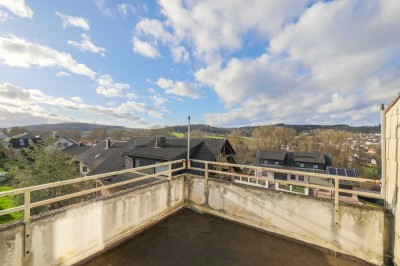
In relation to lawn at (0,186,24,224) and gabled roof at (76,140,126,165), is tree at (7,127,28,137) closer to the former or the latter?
gabled roof at (76,140,126,165)

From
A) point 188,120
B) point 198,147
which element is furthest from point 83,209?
point 198,147

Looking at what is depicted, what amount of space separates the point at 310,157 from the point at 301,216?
125 ft

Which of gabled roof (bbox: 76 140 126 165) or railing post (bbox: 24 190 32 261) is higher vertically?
railing post (bbox: 24 190 32 261)

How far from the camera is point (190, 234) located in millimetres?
4273

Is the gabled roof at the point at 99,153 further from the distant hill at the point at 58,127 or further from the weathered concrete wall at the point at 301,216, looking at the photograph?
the distant hill at the point at 58,127

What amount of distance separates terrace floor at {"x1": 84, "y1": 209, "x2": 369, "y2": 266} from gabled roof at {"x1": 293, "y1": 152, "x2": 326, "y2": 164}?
37.6 metres

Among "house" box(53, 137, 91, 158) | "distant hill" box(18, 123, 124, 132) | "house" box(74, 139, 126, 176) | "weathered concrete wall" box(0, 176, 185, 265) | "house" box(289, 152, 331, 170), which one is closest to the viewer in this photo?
"weathered concrete wall" box(0, 176, 185, 265)

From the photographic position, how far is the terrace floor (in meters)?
3.38

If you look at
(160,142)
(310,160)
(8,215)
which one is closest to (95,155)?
(8,215)

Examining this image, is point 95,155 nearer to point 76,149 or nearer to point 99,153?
point 99,153

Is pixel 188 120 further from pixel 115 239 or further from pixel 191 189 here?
pixel 115 239

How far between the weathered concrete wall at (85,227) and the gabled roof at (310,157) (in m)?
38.3

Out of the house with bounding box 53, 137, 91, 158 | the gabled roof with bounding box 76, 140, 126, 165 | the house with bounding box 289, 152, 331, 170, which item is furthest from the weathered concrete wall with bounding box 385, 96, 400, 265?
the house with bounding box 53, 137, 91, 158

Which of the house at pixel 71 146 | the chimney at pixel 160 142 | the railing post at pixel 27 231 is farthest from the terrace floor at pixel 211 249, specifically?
the house at pixel 71 146
